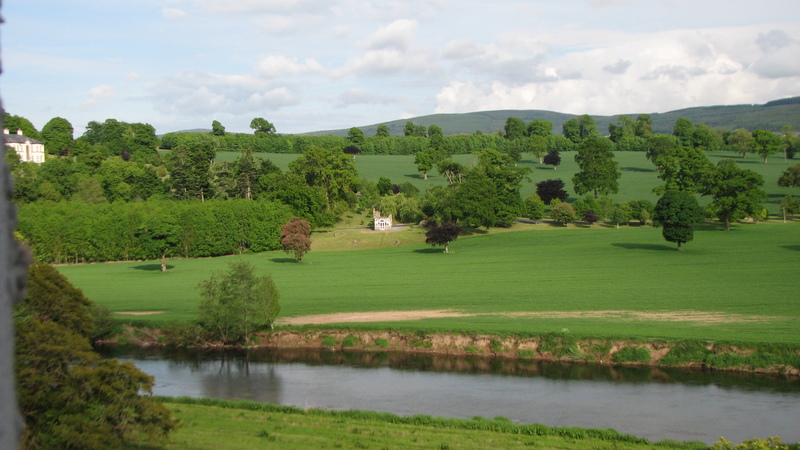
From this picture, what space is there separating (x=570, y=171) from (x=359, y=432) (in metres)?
112

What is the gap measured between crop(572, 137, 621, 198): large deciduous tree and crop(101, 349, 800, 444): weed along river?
63.6 m

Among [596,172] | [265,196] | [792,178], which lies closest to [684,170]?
[596,172]

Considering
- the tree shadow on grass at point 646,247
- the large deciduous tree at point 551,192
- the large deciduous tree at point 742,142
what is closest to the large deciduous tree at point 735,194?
the tree shadow on grass at point 646,247

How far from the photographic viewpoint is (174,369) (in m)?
33.3

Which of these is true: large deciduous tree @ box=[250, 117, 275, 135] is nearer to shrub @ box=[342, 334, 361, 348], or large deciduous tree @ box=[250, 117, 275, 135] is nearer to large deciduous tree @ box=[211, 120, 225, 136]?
large deciduous tree @ box=[211, 120, 225, 136]

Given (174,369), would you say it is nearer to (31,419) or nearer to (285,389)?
(285,389)

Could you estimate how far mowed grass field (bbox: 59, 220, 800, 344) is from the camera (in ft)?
120

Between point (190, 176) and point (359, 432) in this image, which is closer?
point (359, 432)

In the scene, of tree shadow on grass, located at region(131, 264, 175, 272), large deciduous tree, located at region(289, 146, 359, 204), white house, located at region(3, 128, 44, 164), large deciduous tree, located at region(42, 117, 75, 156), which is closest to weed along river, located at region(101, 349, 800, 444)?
tree shadow on grass, located at region(131, 264, 175, 272)

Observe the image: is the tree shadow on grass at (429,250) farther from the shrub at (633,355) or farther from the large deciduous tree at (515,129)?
the large deciduous tree at (515,129)

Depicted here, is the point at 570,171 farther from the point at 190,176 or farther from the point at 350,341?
the point at 350,341

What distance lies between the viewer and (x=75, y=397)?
50.2ft

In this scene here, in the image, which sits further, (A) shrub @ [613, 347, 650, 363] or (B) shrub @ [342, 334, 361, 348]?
(B) shrub @ [342, 334, 361, 348]

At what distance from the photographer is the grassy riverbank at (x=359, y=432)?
746 inches
